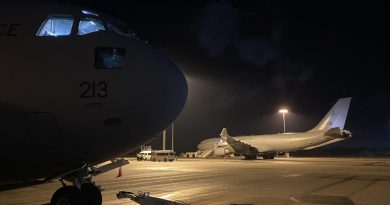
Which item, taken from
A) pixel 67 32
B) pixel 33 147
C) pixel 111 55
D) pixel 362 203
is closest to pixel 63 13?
pixel 67 32

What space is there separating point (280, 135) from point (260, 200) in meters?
46.7

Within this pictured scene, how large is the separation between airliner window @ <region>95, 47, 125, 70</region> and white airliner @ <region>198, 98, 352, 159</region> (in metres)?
53.2

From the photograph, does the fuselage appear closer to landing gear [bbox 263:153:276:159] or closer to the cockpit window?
the cockpit window

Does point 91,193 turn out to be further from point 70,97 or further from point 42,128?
point 70,97

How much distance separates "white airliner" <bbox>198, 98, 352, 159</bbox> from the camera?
56750 mm

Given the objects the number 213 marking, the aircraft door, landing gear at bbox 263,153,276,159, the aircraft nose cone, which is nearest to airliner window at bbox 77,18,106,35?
the number 213 marking

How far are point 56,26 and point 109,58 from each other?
1125 millimetres

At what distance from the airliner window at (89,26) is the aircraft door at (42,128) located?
1.60 m

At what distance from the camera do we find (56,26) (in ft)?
21.9

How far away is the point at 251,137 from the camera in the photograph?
209 ft

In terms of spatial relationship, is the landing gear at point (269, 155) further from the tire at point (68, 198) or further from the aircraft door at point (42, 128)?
the aircraft door at point (42, 128)

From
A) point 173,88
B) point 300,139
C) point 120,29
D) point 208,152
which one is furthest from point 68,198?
point 208,152

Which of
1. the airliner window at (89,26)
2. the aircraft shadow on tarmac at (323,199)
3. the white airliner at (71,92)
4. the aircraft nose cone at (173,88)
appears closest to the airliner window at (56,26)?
the white airliner at (71,92)

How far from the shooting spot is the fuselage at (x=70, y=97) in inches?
239
